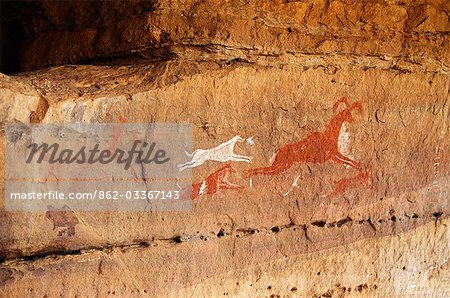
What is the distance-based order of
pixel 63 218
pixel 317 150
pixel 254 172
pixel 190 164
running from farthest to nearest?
pixel 317 150 < pixel 254 172 < pixel 190 164 < pixel 63 218

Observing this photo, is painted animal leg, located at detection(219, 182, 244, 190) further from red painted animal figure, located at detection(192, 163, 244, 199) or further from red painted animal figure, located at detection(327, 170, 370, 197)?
red painted animal figure, located at detection(327, 170, 370, 197)

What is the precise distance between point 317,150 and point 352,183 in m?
0.27

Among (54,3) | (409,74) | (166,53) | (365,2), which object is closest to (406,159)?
(409,74)

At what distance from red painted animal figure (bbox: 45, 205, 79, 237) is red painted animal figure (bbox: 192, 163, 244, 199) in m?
0.57

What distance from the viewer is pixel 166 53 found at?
2906 mm

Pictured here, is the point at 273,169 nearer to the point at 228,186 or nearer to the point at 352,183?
the point at 228,186

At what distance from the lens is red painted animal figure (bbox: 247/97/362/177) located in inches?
114

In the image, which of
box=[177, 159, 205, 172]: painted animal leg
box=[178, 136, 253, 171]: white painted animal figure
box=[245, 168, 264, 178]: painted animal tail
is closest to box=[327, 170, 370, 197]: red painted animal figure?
box=[245, 168, 264, 178]: painted animal tail

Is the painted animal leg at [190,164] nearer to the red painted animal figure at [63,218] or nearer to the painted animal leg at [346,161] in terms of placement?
the red painted animal figure at [63,218]

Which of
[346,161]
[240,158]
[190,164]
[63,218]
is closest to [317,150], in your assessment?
[346,161]

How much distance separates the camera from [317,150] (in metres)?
2.96

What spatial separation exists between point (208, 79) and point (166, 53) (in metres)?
0.31

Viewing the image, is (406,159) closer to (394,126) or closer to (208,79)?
(394,126)

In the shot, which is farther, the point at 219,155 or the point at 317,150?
the point at 317,150
